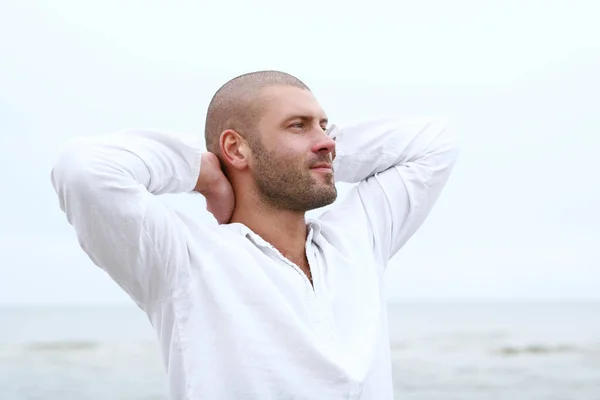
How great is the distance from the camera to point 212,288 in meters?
2.17

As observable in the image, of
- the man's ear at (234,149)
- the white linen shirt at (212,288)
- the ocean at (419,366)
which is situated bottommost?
the ocean at (419,366)

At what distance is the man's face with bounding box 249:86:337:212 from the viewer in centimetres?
234

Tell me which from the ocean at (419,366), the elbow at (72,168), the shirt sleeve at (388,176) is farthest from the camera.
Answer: the ocean at (419,366)

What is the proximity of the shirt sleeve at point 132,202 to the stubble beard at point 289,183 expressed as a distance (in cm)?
18

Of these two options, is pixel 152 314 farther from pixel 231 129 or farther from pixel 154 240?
pixel 231 129

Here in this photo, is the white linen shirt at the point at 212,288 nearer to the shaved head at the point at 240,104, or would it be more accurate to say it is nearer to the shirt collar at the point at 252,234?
the shirt collar at the point at 252,234

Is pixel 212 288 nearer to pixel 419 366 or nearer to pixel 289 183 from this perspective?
pixel 289 183

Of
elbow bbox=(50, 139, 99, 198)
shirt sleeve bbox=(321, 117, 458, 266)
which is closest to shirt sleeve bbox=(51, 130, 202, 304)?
elbow bbox=(50, 139, 99, 198)

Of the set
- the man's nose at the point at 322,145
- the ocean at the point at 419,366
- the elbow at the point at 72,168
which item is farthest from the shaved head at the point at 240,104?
the ocean at the point at 419,366

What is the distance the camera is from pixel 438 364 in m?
12.5

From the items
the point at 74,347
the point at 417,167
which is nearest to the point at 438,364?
the point at 74,347

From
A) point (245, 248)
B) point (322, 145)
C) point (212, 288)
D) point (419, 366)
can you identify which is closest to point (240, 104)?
point (322, 145)

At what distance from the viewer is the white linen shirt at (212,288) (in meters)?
2.00

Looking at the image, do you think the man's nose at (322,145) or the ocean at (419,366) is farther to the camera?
the ocean at (419,366)
